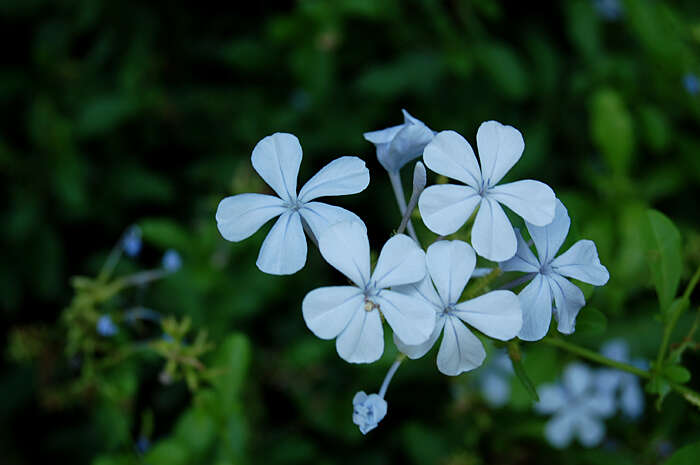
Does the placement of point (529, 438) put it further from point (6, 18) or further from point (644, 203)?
point (6, 18)

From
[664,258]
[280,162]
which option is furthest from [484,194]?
[664,258]

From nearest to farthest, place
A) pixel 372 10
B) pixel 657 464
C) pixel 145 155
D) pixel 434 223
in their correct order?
pixel 434 223
pixel 657 464
pixel 372 10
pixel 145 155

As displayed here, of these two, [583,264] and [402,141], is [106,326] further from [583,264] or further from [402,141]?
[583,264]

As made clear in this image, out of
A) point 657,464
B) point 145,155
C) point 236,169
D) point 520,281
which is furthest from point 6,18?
point 657,464

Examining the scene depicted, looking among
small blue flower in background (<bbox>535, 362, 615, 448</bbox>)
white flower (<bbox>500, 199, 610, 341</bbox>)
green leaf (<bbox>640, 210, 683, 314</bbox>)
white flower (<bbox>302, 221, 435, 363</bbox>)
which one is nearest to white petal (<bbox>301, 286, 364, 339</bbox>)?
white flower (<bbox>302, 221, 435, 363</bbox>)

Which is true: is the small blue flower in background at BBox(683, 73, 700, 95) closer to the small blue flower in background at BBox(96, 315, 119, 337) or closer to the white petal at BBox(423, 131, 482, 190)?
the white petal at BBox(423, 131, 482, 190)

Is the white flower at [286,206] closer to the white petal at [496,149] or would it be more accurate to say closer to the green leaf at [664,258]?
the white petal at [496,149]
